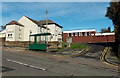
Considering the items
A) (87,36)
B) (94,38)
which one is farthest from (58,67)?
(87,36)

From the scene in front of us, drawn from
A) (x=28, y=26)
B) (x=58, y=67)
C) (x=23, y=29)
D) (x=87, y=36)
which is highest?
(x=28, y=26)

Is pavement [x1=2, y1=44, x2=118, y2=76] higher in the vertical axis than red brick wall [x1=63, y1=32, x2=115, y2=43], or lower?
lower

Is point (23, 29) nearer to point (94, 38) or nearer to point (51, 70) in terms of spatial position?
point (94, 38)

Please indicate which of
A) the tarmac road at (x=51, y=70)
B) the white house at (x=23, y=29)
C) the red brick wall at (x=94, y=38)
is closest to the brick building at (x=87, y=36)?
the red brick wall at (x=94, y=38)

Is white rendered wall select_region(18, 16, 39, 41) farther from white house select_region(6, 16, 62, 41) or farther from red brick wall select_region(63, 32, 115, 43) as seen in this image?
red brick wall select_region(63, 32, 115, 43)

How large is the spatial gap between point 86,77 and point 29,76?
11.4ft

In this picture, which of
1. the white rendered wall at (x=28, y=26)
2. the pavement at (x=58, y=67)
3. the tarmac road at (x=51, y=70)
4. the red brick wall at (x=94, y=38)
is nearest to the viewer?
the tarmac road at (x=51, y=70)

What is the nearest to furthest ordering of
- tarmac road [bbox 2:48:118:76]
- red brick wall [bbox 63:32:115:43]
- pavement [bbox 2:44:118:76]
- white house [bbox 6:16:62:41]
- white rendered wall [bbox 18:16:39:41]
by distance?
tarmac road [bbox 2:48:118:76] → pavement [bbox 2:44:118:76] → white house [bbox 6:16:62:41] → white rendered wall [bbox 18:16:39:41] → red brick wall [bbox 63:32:115:43]

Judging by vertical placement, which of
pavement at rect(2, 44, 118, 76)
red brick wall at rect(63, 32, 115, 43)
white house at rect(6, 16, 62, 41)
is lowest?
pavement at rect(2, 44, 118, 76)

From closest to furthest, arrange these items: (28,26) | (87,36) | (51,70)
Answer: (51,70)
(28,26)
(87,36)

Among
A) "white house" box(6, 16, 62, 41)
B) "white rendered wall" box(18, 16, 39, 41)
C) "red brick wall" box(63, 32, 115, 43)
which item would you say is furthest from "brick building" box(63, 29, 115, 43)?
"white rendered wall" box(18, 16, 39, 41)

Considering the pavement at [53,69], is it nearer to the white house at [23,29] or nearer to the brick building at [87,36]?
the white house at [23,29]

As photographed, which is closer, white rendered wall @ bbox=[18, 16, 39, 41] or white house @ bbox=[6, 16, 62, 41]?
white house @ bbox=[6, 16, 62, 41]

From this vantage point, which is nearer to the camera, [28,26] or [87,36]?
[28,26]
